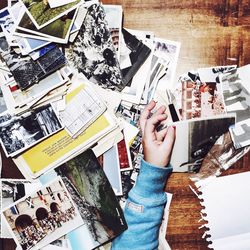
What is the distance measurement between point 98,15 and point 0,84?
0.31m

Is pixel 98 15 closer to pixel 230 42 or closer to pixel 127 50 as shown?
pixel 127 50

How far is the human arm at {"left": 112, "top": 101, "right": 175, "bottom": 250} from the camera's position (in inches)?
50.4

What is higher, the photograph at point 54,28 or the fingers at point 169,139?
the photograph at point 54,28

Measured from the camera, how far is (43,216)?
1.31 metres

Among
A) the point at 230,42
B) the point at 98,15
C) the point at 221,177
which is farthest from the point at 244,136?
the point at 98,15

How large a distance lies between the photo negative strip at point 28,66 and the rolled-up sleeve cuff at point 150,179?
1.12 feet

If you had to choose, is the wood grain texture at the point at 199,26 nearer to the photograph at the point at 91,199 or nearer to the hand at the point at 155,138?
the hand at the point at 155,138

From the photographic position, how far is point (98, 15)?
50.4 inches

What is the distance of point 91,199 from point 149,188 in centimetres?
16

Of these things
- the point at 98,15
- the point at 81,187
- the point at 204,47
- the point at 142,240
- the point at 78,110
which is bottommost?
the point at 142,240

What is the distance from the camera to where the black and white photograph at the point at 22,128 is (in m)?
1.29

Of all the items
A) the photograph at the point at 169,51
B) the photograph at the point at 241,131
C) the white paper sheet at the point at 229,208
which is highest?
the photograph at the point at 169,51

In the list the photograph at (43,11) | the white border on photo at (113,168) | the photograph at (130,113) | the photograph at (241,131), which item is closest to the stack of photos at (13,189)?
the white border on photo at (113,168)

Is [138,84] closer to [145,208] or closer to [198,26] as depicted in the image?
[198,26]
